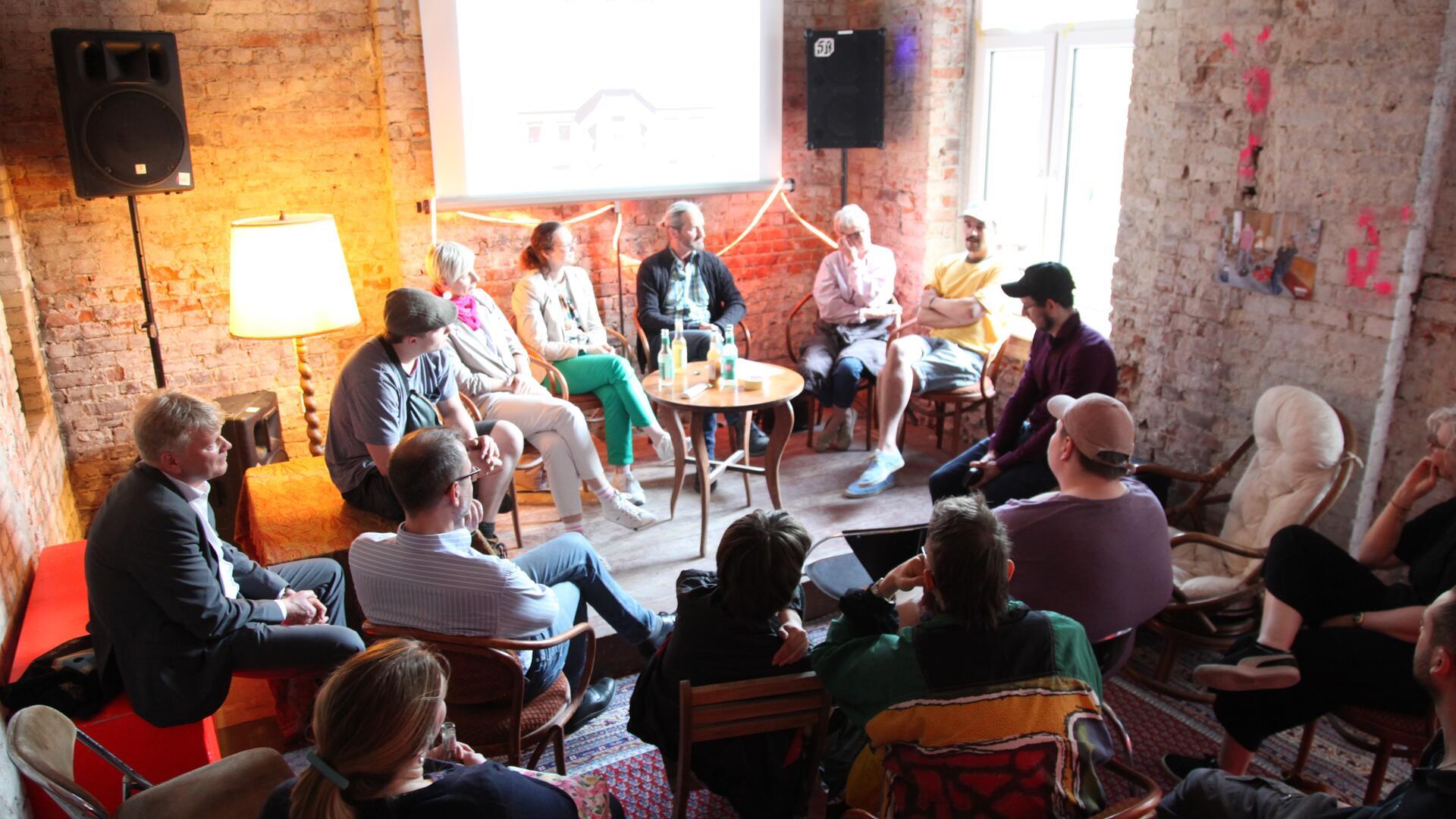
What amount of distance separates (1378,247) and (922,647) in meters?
2.54

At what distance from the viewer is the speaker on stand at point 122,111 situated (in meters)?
4.44

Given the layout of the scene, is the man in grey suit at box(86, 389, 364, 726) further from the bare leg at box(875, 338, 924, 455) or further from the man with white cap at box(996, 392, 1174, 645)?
the bare leg at box(875, 338, 924, 455)

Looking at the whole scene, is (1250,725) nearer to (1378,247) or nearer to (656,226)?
(1378,247)

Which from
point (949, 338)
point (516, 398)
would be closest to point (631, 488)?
point (516, 398)

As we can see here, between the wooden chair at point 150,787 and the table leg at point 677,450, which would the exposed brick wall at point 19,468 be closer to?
the wooden chair at point 150,787

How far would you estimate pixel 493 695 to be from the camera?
2719 mm

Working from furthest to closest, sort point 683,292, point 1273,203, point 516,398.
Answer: point 683,292
point 516,398
point 1273,203

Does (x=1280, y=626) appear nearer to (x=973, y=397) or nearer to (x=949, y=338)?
(x=973, y=397)

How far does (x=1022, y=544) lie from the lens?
2.83m

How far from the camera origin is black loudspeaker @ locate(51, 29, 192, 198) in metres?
4.44

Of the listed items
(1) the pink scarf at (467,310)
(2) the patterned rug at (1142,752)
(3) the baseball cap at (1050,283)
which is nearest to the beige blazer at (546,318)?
(1) the pink scarf at (467,310)

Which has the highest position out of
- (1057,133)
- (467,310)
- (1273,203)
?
(1057,133)

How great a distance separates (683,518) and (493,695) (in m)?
2.14

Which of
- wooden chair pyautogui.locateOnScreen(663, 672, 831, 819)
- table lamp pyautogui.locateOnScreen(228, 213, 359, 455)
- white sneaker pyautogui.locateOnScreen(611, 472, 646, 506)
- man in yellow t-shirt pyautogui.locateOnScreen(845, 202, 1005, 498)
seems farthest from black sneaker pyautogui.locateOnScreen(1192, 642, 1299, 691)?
table lamp pyautogui.locateOnScreen(228, 213, 359, 455)
